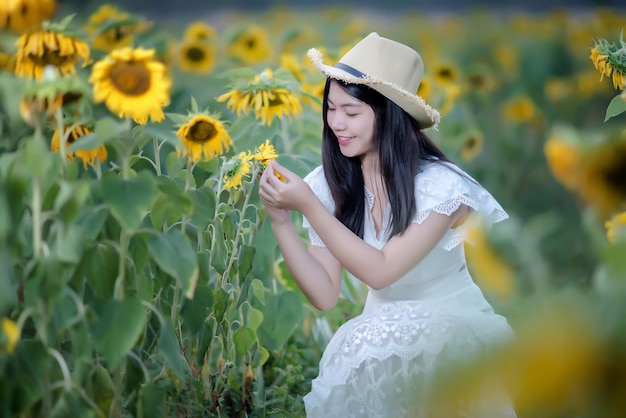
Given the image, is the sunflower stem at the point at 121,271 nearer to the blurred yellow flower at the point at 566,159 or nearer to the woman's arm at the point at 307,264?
the woman's arm at the point at 307,264

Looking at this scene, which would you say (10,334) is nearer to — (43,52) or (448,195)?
(43,52)

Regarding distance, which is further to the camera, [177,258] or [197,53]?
[197,53]

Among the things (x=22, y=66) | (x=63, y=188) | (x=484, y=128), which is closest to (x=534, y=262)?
(x=63, y=188)

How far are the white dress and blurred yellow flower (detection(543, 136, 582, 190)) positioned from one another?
0.81 m

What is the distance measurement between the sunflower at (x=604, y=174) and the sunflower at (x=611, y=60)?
41.9 inches

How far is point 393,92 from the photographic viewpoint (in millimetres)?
1620

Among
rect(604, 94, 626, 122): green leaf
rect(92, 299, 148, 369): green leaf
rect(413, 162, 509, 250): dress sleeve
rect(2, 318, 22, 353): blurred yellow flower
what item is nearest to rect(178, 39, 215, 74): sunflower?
rect(413, 162, 509, 250): dress sleeve

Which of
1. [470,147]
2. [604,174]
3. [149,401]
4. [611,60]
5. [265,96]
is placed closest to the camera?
[604,174]

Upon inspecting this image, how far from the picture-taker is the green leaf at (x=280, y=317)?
1715 mm

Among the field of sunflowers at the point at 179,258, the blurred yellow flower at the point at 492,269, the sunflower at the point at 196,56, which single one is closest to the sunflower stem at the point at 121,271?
the field of sunflowers at the point at 179,258

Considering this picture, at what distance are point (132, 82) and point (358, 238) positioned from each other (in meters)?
0.53

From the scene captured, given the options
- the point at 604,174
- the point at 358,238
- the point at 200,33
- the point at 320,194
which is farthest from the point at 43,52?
the point at 200,33

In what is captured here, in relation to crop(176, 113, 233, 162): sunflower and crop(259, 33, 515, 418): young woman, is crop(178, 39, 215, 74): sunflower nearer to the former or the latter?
crop(259, 33, 515, 418): young woman

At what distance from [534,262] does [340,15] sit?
4883 millimetres
